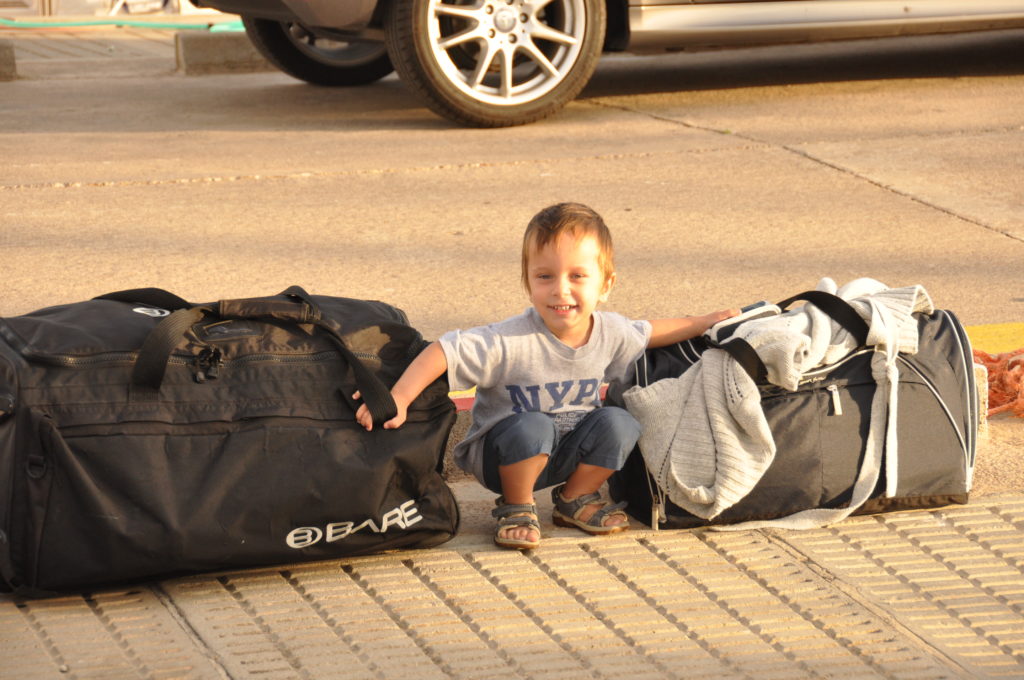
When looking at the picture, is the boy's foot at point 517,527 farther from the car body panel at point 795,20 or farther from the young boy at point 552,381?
the car body panel at point 795,20

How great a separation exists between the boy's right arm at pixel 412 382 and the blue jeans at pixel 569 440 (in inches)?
8.0

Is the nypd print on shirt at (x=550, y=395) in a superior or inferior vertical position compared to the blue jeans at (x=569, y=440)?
superior

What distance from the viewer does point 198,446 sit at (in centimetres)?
285

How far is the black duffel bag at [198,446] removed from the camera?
2.78 metres

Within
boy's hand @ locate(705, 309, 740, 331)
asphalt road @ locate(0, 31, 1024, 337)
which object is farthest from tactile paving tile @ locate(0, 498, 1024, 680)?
asphalt road @ locate(0, 31, 1024, 337)

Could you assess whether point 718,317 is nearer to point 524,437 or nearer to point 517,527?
point 524,437

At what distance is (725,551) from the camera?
10.3 ft

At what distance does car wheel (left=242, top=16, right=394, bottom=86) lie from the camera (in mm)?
8000

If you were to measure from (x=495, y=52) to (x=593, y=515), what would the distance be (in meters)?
3.71

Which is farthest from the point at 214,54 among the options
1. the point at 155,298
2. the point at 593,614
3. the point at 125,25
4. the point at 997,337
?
the point at 593,614

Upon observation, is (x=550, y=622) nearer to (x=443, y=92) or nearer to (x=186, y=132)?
(x=443, y=92)

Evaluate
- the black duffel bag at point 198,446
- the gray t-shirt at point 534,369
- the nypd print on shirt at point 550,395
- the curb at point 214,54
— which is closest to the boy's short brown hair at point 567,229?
the gray t-shirt at point 534,369

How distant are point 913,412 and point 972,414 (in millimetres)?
165

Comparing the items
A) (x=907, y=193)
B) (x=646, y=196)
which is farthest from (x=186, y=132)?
(x=907, y=193)
